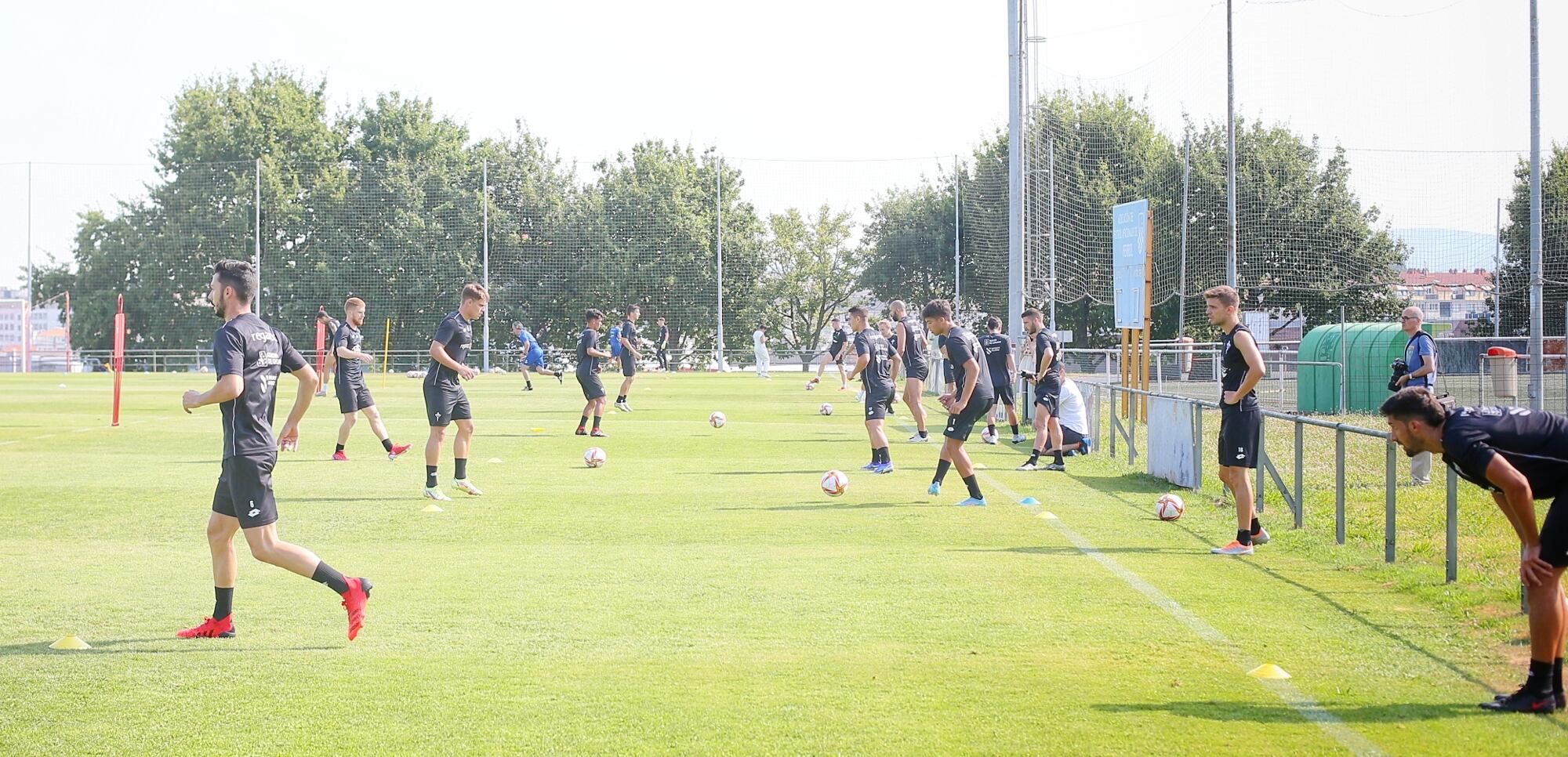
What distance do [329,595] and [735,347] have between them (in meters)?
55.7

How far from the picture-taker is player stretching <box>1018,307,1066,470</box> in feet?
56.0

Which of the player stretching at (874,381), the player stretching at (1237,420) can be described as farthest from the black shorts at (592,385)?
the player stretching at (1237,420)

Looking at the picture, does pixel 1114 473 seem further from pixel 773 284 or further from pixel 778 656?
pixel 773 284

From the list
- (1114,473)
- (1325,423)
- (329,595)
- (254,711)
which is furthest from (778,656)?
(1114,473)

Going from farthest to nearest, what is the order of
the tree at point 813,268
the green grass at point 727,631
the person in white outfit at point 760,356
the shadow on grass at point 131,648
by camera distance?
the tree at point 813,268
the person in white outfit at point 760,356
the shadow on grass at point 131,648
the green grass at point 727,631

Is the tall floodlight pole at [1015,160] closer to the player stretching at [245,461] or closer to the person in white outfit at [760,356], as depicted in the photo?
the player stretching at [245,461]

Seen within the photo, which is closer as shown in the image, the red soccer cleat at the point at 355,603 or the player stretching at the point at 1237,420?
the red soccer cleat at the point at 355,603

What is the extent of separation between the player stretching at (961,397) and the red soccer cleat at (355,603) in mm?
6691

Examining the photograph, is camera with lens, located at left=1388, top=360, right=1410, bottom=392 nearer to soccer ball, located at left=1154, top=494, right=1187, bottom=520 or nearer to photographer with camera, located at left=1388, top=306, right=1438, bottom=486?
photographer with camera, located at left=1388, top=306, right=1438, bottom=486

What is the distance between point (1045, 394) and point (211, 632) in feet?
40.5

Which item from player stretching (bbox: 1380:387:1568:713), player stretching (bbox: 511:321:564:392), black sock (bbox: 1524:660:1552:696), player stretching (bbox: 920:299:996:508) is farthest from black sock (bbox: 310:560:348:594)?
player stretching (bbox: 511:321:564:392)

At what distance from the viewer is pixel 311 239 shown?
65.3 m

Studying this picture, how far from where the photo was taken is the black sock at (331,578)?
7.11 meters

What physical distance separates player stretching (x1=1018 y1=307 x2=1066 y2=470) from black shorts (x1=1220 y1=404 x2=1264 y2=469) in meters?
6.59
